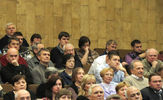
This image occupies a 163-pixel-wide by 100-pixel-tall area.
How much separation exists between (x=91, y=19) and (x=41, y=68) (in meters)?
3.08

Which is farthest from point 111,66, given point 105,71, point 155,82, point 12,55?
point 12,55

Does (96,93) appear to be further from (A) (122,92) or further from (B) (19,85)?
(B) (19,85)

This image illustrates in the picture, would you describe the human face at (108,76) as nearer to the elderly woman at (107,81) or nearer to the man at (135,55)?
the elderly woman at (107,81)

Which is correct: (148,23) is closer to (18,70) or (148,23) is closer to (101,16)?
(101,16)

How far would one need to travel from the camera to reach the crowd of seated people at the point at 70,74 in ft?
18.2

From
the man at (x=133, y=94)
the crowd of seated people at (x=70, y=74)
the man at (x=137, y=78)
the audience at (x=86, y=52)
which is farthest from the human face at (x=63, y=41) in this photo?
the man at (x=133, y=94)

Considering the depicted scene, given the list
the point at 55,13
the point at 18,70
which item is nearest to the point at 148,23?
the point at 55,13

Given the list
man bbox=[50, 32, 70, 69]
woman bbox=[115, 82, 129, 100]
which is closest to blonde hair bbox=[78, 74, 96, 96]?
woman bbox=[115, 82, 129, 100]

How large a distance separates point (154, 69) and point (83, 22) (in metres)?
2.34

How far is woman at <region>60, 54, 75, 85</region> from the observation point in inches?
251

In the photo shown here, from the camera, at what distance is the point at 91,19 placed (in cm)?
929

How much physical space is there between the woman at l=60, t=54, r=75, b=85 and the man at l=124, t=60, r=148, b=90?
703 mm

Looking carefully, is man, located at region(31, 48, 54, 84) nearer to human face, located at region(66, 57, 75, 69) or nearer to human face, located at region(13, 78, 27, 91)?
human face, located at region(66, 57, 75, 69)

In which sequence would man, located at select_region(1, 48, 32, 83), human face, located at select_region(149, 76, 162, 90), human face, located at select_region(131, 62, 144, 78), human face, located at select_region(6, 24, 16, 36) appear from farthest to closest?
human face, located at select_region(6, 24, 16, 36) < human face, located at select_region(131, 62, 144, 78) < human face, located at select_region(149, 76, 162, 90) < man, located at select_region(1, 48, 32, 83)
